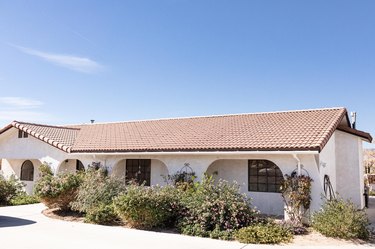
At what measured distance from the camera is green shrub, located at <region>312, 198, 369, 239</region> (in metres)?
10.7

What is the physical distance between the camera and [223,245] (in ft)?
33.4

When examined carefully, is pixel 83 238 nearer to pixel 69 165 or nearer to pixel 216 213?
pixel 216 213

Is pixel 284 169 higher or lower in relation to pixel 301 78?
lower

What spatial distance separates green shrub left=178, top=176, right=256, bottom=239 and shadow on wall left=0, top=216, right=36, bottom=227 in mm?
6448

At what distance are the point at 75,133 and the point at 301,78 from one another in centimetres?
1603

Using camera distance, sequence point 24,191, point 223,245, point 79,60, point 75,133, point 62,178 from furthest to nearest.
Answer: point 75,133, point 24,191, point 79,60, point 62,178, point 223,245

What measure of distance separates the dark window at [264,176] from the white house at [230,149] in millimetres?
47

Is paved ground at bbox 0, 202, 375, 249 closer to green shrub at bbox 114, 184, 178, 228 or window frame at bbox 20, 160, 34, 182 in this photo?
green shrub at bbox 114, 184, 178, 228

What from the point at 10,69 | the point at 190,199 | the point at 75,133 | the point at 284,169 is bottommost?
the point at 190,199

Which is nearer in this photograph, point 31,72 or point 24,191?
point 31,72

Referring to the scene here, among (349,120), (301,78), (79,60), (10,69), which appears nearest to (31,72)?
(10,69)

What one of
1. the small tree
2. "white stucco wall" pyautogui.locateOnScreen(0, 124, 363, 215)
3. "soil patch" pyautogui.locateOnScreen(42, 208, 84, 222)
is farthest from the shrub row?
"white stucco wall" pyautogui.locateOnScreen(0, 124, 363, 215)

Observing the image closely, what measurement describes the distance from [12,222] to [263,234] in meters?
10.0

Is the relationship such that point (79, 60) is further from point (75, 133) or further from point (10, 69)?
point (75, 133)
